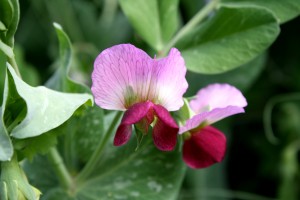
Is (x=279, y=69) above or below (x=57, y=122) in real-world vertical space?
below

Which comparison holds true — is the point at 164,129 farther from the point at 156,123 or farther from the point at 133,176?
the point at 133,176

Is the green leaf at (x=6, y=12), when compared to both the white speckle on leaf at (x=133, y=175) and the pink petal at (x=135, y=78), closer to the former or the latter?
the pink petal at (x=135, y=78)

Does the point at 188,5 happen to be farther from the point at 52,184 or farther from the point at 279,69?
the point at 52,184

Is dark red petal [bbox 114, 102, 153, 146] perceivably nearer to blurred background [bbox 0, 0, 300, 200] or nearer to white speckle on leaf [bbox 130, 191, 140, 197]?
white speckle on leaf [bbox 130, 191, 140, 197]

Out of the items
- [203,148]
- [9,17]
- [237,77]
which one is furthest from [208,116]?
[237,77]

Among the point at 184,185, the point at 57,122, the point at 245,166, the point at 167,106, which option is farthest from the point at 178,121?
the point at 245,166

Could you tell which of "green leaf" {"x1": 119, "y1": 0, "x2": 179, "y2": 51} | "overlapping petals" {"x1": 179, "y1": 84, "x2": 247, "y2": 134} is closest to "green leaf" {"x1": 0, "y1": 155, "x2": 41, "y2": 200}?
"overlapping petals" {"x1": 179, "y1": 84, "x2": 247, "y2": 134}
